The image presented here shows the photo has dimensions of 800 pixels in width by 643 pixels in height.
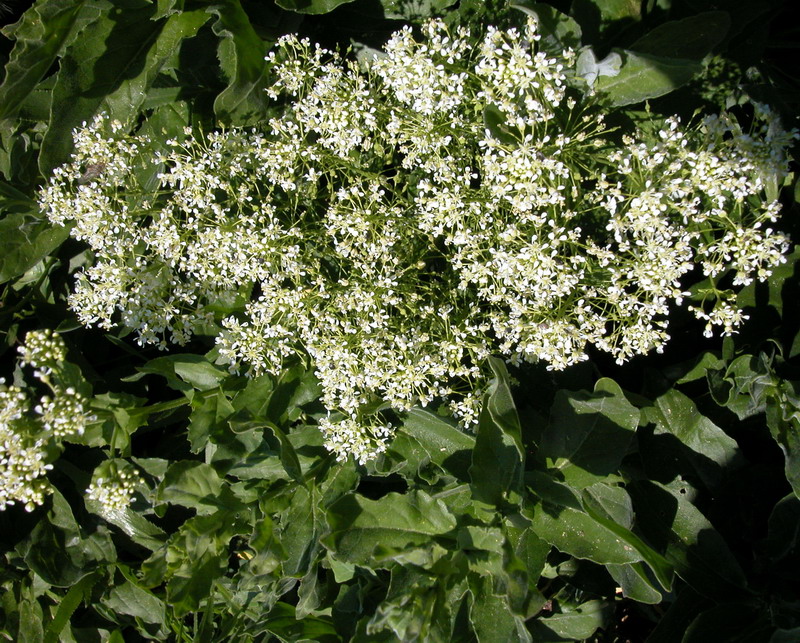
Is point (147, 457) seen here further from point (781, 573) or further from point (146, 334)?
point (781, 573)

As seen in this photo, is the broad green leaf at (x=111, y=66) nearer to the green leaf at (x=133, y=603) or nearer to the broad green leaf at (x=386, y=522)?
the broad green leaf at (x=386, y=522)

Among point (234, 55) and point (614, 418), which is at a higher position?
point (234, 55)

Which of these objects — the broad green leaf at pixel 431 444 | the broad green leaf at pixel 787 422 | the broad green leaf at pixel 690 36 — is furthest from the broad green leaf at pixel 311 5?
the broad green leaf at pixel 787 422

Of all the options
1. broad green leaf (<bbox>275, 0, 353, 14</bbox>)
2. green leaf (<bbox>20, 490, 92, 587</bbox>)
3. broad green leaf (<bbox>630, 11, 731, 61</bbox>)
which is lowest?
green leaf (<bbox>20, 490, 92, 587</bbox>)

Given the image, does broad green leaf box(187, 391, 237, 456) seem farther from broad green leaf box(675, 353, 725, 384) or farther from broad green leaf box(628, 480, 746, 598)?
broad green leaf box(675, 353, 725, 384)

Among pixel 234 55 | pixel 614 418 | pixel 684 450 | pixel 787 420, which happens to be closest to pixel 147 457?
pixel 234 55

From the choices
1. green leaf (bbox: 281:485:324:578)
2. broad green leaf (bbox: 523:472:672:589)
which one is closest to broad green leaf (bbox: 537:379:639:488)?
broad green leaf (bbox: 523:472:672:589)

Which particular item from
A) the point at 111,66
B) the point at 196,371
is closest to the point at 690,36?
the point at 111,66
